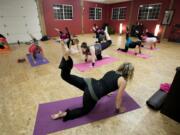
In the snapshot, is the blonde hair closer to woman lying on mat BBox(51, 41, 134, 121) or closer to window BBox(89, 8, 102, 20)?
woman lying on mat BBox(51, 41, 134, 121)

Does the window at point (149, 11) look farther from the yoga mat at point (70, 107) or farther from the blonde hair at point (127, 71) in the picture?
the blonde hair at point (127, 71)

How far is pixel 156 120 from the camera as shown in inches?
71.2

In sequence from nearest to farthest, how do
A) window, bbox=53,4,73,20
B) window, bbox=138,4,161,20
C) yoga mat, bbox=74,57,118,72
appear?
yoga mat, bbox=74,57,118,72
window, bbox=138,4,161,20
window, bbox=53,4,73,20

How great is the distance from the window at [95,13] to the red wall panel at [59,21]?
1.41 metres

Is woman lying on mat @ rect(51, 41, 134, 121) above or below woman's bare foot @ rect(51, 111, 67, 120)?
above

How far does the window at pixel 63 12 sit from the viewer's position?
8.45 metres

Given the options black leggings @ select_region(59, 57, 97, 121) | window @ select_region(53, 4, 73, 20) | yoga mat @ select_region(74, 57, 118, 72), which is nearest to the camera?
black leggings @ select_region(59, 57, 97, 121)

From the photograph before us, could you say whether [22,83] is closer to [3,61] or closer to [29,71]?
[29,71]

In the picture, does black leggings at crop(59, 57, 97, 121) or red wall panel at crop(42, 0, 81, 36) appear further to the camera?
red wall panel at crop(42, 0, 81, 36)

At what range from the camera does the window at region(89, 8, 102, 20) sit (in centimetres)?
1051

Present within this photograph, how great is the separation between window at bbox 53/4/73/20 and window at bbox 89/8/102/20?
7.08 feet

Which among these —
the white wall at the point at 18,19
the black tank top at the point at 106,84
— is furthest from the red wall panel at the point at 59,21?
the black tank top at the point at 106,84

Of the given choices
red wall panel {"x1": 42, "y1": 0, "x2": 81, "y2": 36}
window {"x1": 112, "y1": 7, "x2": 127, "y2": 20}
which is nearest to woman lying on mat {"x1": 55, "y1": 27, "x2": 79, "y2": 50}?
red wall panel {"x1": 42, "y1": 0, "x2": 81, "y2": 36}

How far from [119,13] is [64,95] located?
10.6 metres
